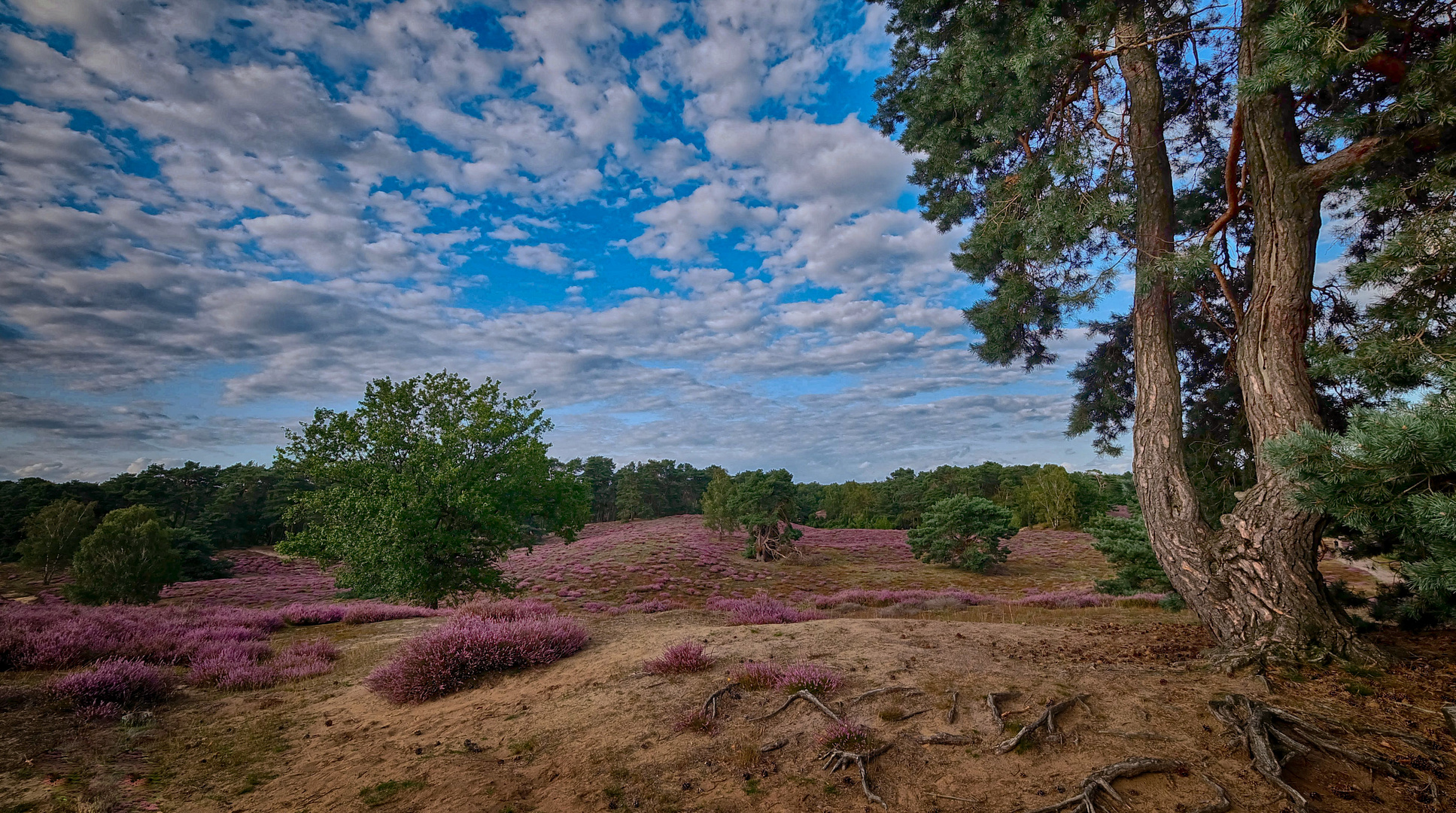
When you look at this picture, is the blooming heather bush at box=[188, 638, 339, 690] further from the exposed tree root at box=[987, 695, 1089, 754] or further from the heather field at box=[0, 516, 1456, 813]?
the exposed tree root at box=[987, 695, 1089, 754]

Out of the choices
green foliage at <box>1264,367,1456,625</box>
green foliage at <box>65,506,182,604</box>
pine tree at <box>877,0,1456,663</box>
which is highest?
pine tree at <box>877,0,1456,663</box>

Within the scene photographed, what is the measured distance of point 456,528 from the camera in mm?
16734

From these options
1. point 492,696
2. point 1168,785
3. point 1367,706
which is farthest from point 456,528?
point 1367,706

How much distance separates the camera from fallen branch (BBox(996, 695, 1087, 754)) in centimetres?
412

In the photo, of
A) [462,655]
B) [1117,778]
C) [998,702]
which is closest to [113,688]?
[462,655]

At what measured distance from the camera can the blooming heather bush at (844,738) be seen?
4.38 m

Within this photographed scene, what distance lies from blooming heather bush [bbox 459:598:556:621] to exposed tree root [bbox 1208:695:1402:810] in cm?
907

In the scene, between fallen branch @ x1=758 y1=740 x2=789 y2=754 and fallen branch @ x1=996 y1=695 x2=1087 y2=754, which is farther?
fallen branch @ x1=758 y1=740 x2=789 y2=754

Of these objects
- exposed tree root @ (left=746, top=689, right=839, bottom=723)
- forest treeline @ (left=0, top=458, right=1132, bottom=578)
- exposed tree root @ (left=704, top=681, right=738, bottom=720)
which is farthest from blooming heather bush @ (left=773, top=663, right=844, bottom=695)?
forest treeline @ (left=0, top=458, right=1132, bottom=578)

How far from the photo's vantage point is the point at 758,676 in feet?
19.5

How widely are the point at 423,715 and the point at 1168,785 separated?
7.31 metres

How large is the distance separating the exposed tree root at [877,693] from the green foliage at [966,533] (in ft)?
99.2

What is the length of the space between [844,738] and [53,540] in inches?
1926

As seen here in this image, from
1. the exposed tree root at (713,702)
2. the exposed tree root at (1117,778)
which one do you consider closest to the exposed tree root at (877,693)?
the exposed tree root at (713,702)
